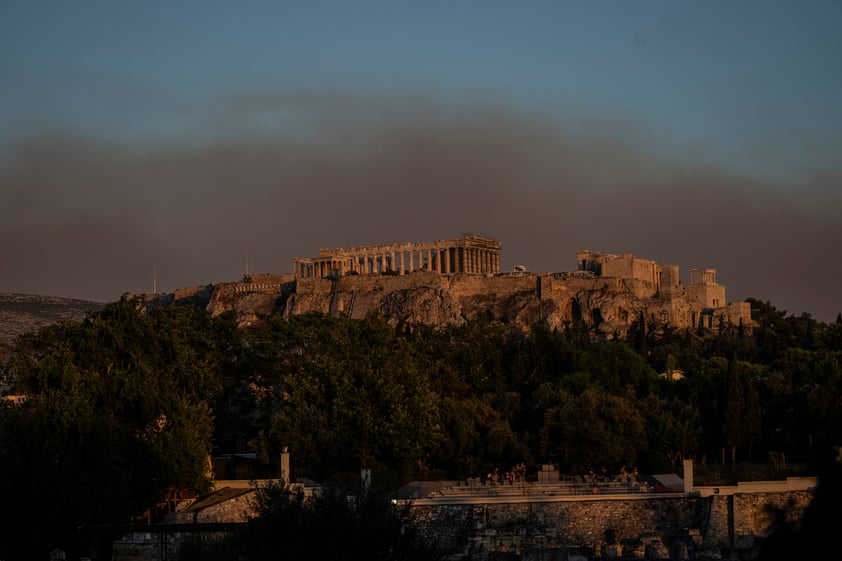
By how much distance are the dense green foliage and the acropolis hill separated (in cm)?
2239

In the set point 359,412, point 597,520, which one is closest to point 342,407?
point 359,412

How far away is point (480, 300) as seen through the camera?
88000 mm

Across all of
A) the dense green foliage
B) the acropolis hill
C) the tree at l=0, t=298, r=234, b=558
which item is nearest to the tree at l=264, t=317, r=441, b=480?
the dense green foliage

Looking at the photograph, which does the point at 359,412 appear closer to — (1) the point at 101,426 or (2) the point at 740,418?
(1) the point at 101,426

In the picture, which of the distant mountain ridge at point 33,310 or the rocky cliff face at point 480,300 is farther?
the rocky cliff face at point 480,300

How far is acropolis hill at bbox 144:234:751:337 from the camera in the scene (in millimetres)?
83938

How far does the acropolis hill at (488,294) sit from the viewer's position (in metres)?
83.9

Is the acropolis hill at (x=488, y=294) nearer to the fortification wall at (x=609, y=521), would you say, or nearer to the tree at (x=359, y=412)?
the tree at (x=359, y=412)

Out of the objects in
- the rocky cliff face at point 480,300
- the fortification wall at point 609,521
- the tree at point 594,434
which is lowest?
the fortification wall at point 609,521

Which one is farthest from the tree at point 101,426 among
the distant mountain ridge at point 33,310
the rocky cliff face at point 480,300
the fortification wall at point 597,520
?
the rocky cliff face at point 480,300

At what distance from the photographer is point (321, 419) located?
45.1 meters

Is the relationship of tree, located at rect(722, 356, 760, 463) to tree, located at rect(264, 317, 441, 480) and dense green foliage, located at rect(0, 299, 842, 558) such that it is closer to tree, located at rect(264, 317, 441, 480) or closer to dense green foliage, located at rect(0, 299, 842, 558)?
dense green foliage, located at rect(0, 299, 842, 558)

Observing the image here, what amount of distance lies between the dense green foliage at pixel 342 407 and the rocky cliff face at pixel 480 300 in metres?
21.9

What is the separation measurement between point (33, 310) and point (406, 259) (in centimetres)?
2834
